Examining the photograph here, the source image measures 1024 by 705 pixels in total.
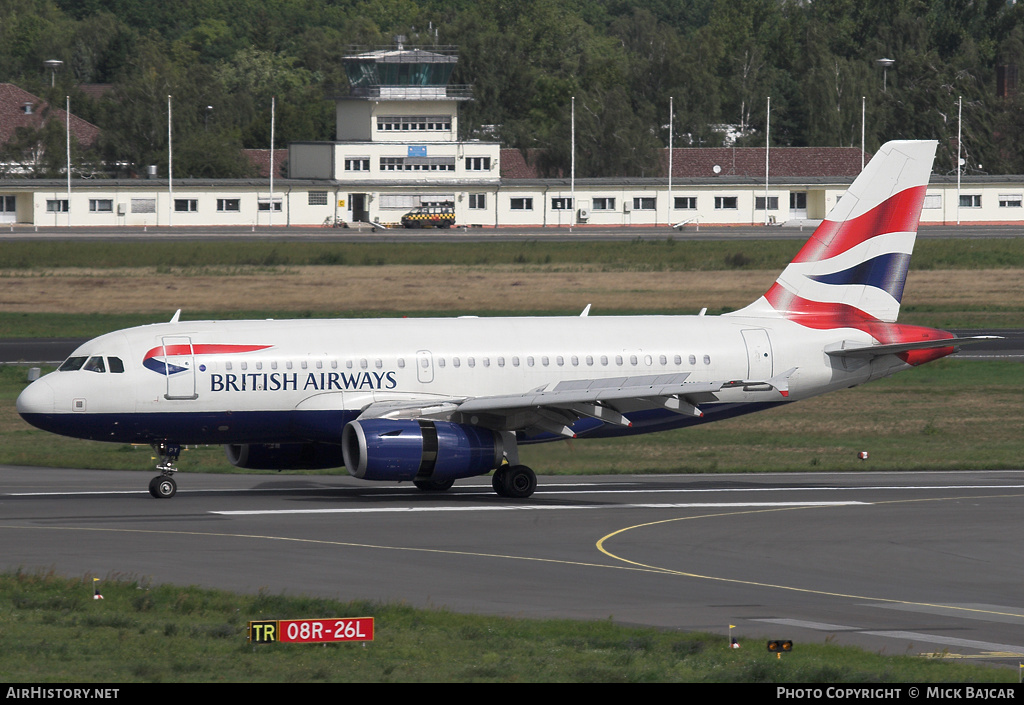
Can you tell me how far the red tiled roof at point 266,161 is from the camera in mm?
155850

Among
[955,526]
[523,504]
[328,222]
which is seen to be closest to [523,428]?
[523,504]

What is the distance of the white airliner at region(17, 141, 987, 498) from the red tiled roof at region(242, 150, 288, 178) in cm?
Result: 12155

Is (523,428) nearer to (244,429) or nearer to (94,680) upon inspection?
(244,429)

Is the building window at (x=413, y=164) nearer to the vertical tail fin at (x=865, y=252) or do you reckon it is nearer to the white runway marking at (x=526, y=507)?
the vertical tail fin at (x=865, y=252)

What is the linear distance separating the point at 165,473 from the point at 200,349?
124 inches

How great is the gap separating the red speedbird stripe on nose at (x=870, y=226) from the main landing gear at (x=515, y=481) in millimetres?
10337

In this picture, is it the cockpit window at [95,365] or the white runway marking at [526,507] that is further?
the cockpit window at [95,365]

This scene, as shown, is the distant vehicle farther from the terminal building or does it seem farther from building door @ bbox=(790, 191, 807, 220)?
building door @ bbox=(790, 191, 807, 220)

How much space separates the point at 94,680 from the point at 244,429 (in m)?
17.9

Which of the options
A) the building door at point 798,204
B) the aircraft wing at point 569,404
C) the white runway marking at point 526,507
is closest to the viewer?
the white runway marking at point 526,507

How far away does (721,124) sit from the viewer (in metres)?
189

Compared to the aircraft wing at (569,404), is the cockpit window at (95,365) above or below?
above

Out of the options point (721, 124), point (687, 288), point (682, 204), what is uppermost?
point (721, 124)

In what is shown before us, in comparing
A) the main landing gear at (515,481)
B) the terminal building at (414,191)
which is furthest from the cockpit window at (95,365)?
the terminal building at (414,191)
